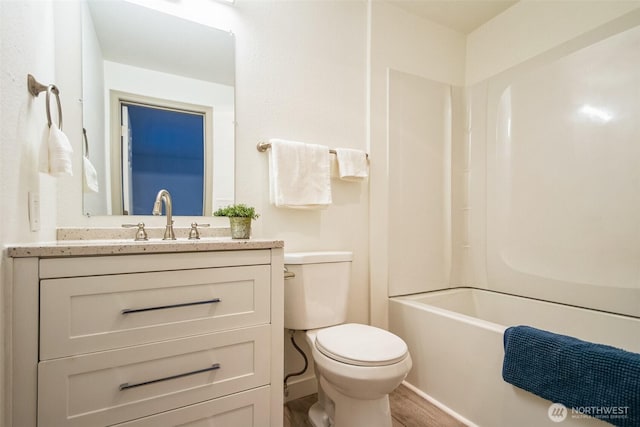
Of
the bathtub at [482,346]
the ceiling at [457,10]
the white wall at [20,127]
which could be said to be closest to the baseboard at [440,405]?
the bathtub at [482,346]

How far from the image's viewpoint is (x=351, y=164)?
1700 millimetres

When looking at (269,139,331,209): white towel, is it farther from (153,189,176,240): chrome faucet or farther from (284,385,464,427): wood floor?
(284,385,464,427): wood floor

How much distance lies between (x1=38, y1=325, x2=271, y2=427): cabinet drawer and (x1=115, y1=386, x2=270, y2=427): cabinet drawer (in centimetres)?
2

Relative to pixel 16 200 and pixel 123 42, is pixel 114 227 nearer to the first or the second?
pixel 16 200

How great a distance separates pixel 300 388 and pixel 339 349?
69 cm

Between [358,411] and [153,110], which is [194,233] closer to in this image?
[153,110]

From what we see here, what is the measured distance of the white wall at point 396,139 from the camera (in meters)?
1.85

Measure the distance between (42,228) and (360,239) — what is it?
4.84ft

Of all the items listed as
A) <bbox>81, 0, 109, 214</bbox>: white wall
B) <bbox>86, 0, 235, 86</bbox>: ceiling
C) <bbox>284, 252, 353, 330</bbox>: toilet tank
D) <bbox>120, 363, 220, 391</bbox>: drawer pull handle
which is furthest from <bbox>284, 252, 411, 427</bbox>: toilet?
<bbox>86, 0, 235, 86</bbox>: ceiling

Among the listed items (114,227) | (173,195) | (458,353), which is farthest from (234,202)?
(458,353)

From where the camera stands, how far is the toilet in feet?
3.46

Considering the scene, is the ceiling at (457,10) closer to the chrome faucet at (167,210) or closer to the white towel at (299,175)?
the white towel at (299,175)

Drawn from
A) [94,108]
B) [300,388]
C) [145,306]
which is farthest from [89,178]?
[300,388]

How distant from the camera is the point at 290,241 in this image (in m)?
1.61
